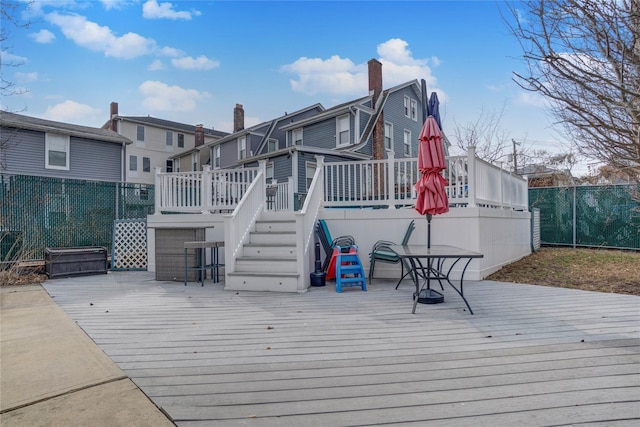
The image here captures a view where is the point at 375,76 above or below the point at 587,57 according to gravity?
above

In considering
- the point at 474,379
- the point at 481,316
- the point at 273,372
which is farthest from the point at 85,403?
the point at 481,316

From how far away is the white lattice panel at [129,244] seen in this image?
801 cm

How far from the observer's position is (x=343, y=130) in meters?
17.8

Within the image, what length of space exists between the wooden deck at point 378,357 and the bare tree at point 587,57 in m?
2.32

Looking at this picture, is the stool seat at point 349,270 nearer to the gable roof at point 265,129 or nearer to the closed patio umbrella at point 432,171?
the closed patio umbrella at point 432,171

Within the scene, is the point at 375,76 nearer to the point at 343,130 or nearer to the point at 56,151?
the point at 343,130

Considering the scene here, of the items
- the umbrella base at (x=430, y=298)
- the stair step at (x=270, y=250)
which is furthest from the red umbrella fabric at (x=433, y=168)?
the stair step at (x=270, y=250)

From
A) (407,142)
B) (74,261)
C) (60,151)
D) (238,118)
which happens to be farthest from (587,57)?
(238,118)

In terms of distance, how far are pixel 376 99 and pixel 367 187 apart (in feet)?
41.0

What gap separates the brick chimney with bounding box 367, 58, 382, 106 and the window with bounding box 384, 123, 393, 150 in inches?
68.6

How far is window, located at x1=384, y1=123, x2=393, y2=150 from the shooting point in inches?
712

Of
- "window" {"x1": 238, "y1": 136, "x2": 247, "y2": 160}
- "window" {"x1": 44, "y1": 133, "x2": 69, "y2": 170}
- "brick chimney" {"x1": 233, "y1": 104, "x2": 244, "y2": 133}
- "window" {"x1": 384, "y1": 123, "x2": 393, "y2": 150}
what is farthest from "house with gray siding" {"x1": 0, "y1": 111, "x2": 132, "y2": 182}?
"window" {"x1": 384, "y1": 123, "x2": 393, "y2": 150}

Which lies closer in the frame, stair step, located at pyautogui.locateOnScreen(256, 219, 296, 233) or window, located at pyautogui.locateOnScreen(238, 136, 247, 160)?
stair step, located at pyautogui.locateOnScreen(256, 219, 296, 233)

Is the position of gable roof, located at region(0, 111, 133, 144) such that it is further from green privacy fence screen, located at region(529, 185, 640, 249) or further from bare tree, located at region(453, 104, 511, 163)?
green privacy fence screen, located at region(529, 185, 640, 249)
